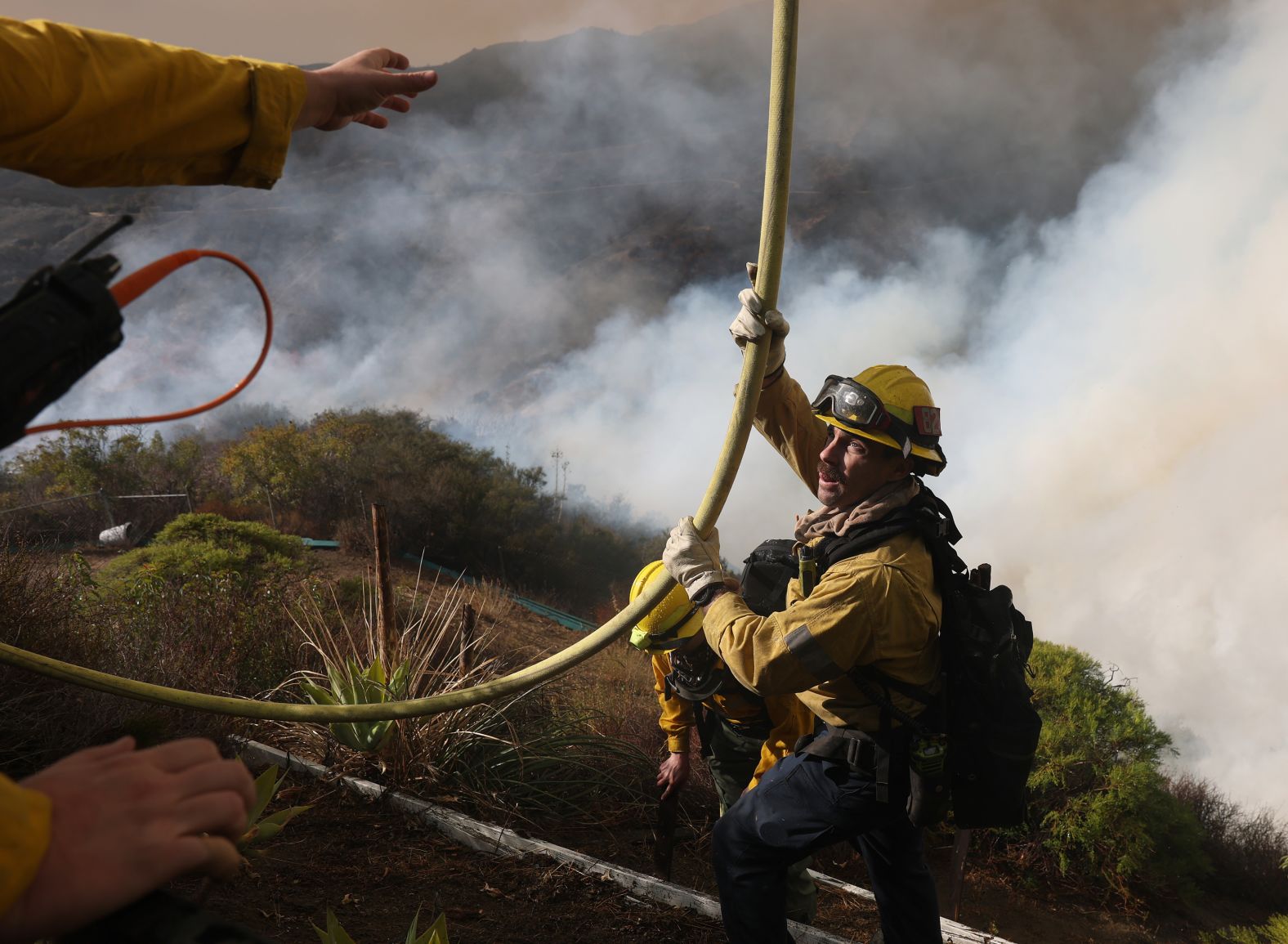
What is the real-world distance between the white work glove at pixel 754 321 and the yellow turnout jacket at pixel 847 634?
77 cm

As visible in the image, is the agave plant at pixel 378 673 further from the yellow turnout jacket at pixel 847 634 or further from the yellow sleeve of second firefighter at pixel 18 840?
the yellow sleeve of second firefighter at pixel 18 840

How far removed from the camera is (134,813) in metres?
0.78

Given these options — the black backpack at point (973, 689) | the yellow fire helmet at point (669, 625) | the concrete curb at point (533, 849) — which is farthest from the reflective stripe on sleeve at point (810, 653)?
the concrete curb at point (533, 849)

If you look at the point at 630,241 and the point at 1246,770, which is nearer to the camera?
the point at 1246,770

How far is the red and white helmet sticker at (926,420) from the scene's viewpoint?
3174 mm

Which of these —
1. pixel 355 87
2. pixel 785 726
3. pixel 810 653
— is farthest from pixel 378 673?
pixel 355 87

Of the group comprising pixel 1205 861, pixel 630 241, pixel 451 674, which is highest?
pixel 630 241

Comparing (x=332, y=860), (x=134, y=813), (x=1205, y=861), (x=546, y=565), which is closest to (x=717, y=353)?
(x=546, y=565)

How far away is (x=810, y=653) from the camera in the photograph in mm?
2670

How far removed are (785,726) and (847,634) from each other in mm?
1421

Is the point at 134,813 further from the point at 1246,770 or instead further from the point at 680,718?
the point at 1246,770

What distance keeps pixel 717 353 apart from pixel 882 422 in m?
18.8

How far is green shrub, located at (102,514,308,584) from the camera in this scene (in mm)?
7105

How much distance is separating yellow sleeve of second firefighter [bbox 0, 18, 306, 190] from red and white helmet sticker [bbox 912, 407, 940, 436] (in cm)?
229
